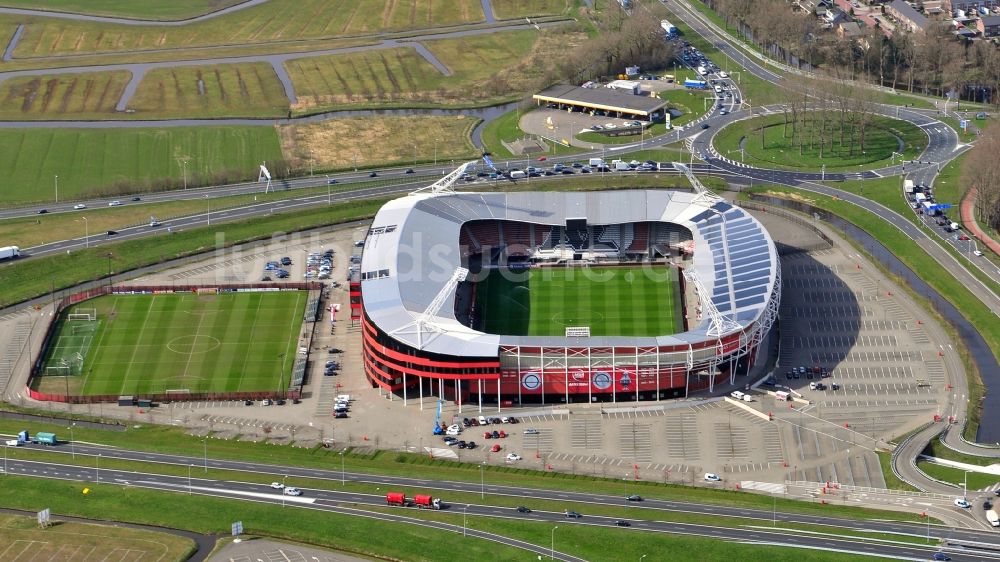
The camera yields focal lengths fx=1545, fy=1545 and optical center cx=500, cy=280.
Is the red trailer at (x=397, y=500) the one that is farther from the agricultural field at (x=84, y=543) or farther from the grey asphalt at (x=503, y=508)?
the agricultural field at (x=84, y=543)

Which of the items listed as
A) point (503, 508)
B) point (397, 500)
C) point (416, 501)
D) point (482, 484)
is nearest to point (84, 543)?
point (397, 500)

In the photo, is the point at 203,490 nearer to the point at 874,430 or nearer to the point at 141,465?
the point at 141,465

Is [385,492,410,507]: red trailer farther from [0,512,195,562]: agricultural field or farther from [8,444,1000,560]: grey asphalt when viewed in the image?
[0,512,195,562]: agricultural field

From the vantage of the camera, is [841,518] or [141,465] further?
[141,465]

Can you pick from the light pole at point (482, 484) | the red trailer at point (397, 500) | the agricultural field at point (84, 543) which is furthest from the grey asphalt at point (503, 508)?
the agricultural field at point (84, 543)

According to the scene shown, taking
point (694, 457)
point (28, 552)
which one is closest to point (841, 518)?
point (694, 457)

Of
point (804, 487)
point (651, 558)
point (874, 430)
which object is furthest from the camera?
point (874, 430)

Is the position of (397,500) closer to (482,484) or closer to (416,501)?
(416,501)

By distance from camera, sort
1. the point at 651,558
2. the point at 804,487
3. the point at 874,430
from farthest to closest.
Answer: the point at 874,430, the point at 804,487, the point at 651,558
